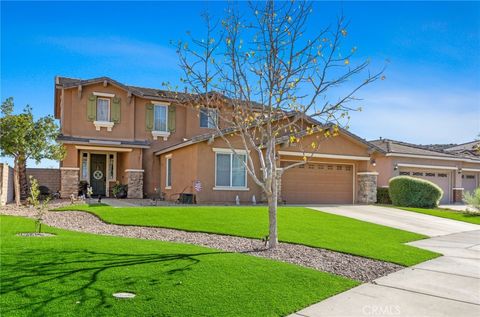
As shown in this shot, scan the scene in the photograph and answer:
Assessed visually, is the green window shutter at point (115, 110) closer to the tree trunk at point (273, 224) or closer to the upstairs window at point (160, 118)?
the upstairs window at point (160, 118)

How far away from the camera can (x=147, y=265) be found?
691 centimetres

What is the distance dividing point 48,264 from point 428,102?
13.0 metres

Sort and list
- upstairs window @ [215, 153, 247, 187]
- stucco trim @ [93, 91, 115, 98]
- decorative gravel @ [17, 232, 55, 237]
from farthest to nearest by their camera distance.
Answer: stucco trim @ [93, 91, 115, 98] < upstairs window @ [215, 153, 247, 187] < decorative gravel @ [17, 232, 55, 237]

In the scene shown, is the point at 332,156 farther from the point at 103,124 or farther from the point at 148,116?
the point at 103,124

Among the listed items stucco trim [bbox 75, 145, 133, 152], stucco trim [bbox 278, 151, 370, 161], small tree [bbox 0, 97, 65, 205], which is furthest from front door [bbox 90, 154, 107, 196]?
stucco trim [bbox 278, 151, 370, 161]

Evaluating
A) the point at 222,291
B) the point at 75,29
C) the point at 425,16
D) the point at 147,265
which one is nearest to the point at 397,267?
the point at 222,291

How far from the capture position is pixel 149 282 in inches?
237

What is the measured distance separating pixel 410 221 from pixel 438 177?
48.3ft

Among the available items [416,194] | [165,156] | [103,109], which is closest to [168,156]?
[165,156]

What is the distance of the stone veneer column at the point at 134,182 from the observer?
923 inches

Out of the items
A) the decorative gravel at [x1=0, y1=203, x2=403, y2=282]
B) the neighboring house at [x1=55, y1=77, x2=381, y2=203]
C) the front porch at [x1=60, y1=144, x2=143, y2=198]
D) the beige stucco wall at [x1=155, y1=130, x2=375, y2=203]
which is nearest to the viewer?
the decorative gravel at [x1=0, y1=203, x2=403, y2=282]

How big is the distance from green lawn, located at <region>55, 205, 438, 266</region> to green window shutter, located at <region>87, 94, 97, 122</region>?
341 inches

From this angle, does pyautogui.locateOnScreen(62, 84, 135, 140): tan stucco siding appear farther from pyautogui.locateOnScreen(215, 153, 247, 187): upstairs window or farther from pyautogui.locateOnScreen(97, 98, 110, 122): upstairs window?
pyautogui.locateOnScreen(215, 153, 247, 187): upstairs window

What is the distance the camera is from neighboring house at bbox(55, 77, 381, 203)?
1925 cm
